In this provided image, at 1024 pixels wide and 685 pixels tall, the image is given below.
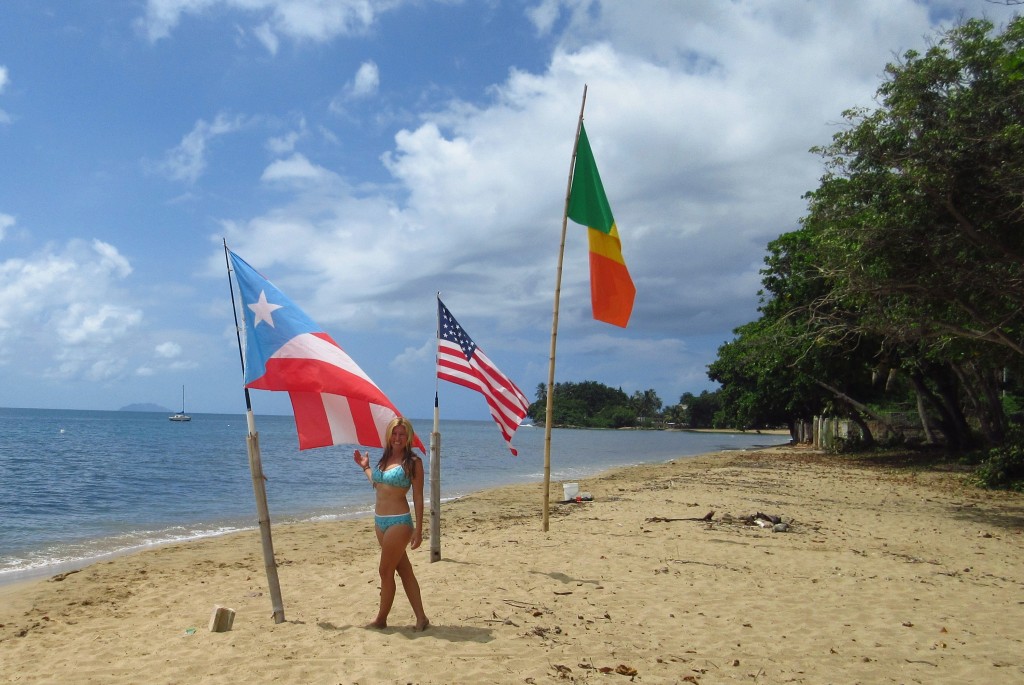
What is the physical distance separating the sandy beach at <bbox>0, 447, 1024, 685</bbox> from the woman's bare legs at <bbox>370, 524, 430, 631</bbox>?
18 cm

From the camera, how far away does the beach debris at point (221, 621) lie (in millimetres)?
6359

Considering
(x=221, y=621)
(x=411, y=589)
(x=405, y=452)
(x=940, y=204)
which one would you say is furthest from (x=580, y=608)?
(x=940, y=204)

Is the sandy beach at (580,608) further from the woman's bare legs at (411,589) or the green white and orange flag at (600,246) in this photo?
the green white and orange flag at (600,246)

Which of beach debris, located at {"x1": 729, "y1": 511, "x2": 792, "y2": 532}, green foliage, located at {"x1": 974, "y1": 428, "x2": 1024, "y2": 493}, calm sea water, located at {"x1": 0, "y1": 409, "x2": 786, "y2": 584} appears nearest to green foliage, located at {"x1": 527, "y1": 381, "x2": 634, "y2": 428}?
calm sea water, located at {"x1": 0, "y1": 409, "x2": 786, "y2": 584}

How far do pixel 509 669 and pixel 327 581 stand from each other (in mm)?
4124

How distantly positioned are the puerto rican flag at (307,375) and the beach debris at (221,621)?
167cm

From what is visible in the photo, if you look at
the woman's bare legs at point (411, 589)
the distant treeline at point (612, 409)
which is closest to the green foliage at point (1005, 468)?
the woman's bare legs at point (411, 589)

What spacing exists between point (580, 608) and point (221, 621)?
10.3ft

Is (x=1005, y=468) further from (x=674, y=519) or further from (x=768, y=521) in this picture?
(x=674, y=519)

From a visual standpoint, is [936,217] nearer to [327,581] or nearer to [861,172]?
[861,172]

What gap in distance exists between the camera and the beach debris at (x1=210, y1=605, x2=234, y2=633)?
636 cm

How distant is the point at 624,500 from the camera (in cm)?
1628

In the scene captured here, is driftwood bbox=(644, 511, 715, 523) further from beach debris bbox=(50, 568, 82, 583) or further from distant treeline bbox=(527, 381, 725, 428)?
distant treeline bbox=(527, 381, 725, 428)

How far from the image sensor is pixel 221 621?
6.39 meters
